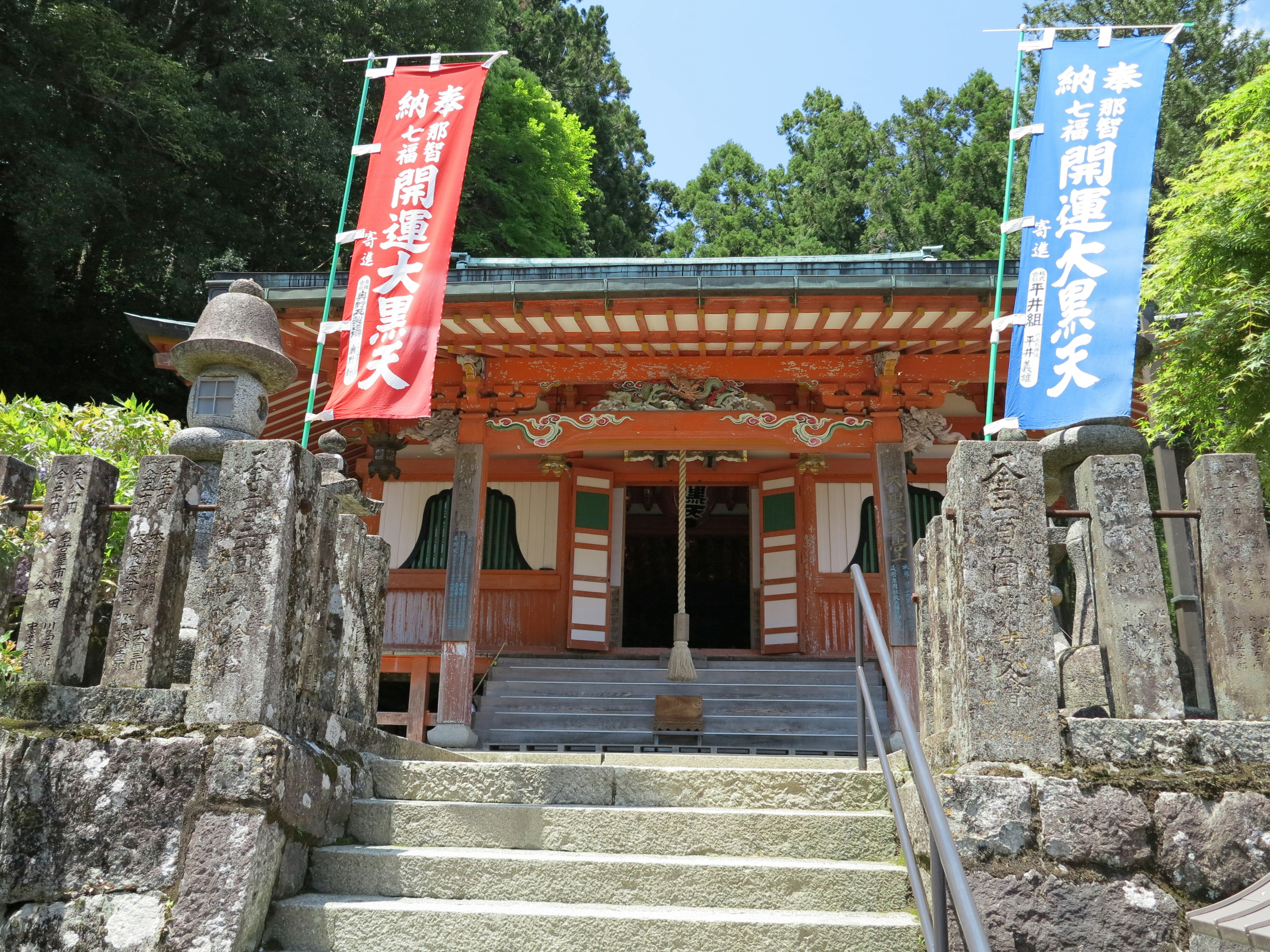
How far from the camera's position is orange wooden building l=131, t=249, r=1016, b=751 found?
738 cm

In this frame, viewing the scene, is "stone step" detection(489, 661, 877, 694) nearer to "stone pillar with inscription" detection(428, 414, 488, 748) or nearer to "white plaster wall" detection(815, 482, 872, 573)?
"stone pillar with inscription" detection(428, 414, 488, 748)

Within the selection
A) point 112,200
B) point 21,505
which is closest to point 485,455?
point 21,505

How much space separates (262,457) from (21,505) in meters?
1.10

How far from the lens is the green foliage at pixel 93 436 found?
467cm

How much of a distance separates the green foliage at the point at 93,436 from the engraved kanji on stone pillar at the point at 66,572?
3.41 ft

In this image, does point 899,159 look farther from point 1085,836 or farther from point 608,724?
point 1085,836

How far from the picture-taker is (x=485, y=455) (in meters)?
8.43

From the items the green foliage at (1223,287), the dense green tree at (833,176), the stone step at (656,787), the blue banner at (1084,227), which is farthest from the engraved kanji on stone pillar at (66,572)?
the dense green tree at (833,176)

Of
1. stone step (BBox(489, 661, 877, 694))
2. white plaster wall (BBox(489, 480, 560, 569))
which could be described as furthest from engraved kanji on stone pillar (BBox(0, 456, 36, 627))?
white plaster wall (BBox(489, 480, 560, 569))

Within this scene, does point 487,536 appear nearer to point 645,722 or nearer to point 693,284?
point 645,722

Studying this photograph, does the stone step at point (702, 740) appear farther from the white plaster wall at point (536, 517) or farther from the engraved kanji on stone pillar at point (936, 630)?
the engraved kanji on stone pillar at point (936, 630)

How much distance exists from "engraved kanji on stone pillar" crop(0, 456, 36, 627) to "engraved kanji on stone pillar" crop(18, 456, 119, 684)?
13 cm

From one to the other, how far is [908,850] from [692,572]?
11743 mm

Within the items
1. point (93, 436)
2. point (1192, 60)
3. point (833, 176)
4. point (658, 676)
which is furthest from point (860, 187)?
point (93, 436)
